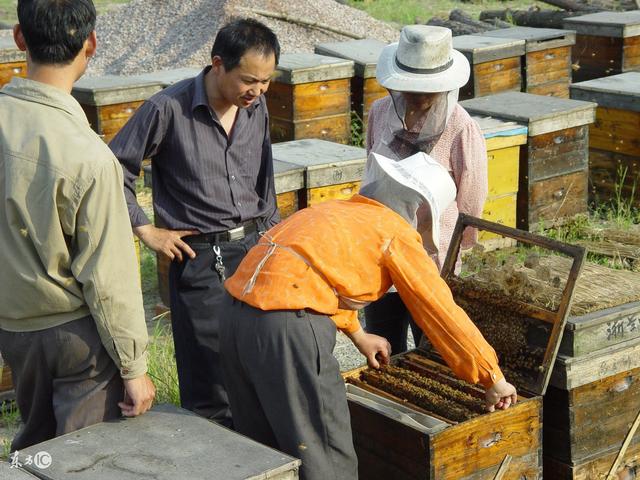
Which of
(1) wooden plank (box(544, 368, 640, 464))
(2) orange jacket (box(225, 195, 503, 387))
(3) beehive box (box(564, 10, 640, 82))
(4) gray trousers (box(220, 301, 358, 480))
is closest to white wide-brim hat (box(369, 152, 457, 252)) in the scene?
(2) orange jacket (box(225, 195, 503, 387))

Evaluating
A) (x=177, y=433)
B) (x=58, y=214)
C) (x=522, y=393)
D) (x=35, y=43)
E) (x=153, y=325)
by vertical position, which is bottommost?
(x=153, y=325)

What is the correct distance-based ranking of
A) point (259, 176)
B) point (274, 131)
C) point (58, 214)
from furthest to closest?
point (274, 131) → point (259, 176) → point (58, 214)

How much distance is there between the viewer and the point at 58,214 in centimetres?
274

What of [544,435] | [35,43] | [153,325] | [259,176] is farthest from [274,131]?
[35,43]

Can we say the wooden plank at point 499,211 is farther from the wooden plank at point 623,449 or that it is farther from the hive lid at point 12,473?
the hive lid at point 12,473

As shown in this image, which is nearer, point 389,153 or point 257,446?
point 257,446

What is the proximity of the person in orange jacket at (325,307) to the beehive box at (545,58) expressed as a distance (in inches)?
247

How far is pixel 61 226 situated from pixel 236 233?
1.46m

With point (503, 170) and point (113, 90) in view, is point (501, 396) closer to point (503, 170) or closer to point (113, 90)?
point (503, 170)

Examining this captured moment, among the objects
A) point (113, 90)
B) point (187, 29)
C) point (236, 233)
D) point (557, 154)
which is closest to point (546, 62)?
point (557, 154)

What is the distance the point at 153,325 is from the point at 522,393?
3343 mm

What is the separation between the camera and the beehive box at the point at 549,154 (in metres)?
6.69

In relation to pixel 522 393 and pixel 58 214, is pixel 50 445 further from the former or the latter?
pixel 522 393

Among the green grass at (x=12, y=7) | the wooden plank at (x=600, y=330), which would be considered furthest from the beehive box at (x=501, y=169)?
the green grass at (x=12, y=7)
